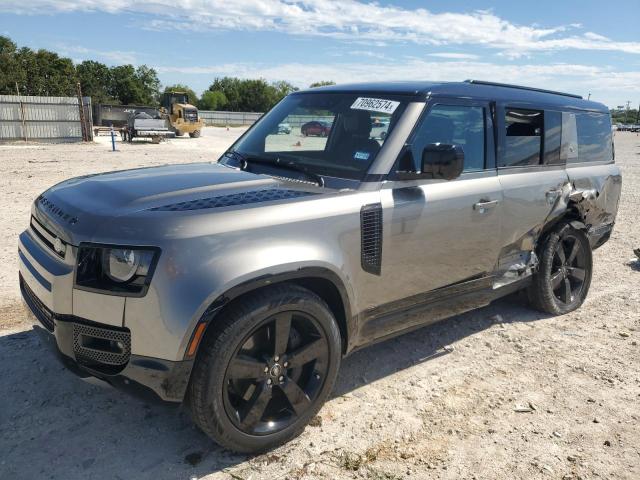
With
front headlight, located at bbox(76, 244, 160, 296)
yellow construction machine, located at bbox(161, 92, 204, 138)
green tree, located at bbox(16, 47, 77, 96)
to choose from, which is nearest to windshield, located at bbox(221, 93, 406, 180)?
front headlight, located at bbox(76, 244, 160, 296)

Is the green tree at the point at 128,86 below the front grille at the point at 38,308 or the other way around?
the other way around

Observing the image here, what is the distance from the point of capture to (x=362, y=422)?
10.5ft

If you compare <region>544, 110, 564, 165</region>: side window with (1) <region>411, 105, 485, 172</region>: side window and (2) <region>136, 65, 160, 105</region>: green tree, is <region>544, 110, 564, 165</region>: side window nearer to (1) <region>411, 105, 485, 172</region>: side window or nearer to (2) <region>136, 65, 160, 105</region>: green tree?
(1) <region>411, 105, 485, 172</region>: side window

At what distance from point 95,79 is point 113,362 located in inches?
3634

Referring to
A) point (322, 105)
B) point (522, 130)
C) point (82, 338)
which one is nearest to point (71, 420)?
point (82, 338)

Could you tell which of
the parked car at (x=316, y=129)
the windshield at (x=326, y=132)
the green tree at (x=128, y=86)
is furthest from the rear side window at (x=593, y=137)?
the green tree at (x=128, y=86)

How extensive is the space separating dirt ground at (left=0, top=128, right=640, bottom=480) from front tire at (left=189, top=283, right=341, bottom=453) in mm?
170

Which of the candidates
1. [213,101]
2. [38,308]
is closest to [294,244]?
[38,308]

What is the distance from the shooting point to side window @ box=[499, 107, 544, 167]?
4.14 m

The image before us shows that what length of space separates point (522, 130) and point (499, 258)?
109cm

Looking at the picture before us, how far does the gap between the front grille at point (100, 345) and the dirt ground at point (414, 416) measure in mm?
379

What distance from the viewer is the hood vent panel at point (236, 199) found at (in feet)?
8.63

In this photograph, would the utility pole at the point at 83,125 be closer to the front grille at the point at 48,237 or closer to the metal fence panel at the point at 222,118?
the front grille at the point at 48,237

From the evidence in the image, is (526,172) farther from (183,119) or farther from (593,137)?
(183,119)
